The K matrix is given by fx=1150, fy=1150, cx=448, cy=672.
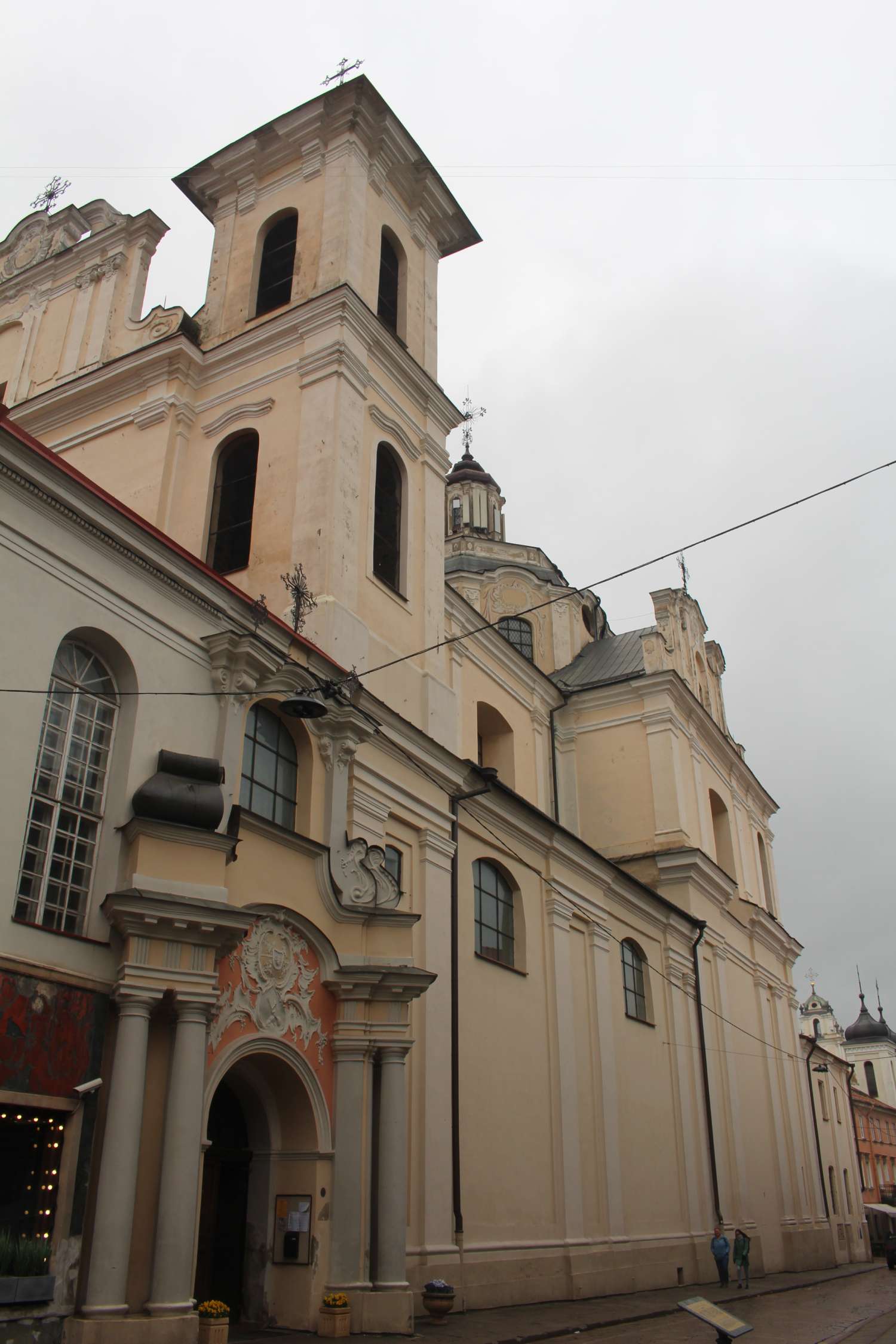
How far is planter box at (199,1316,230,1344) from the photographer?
8.73 m

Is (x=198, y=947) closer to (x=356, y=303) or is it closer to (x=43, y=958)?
(x=43, y=958)

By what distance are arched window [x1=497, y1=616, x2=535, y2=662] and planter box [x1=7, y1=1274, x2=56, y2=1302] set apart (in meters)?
21.8

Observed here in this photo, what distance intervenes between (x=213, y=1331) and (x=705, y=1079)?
16.7 metres

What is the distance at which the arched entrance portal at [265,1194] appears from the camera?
1049cm

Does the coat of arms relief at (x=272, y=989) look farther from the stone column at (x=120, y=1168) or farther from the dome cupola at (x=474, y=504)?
the dome cupola at (x=474, y=504)

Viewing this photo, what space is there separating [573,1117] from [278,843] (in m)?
8.93

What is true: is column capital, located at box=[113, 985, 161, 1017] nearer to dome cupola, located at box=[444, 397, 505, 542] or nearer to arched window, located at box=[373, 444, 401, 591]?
arched window, located at box=[373, 444, 401, 591]

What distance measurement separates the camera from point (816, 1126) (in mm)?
33375

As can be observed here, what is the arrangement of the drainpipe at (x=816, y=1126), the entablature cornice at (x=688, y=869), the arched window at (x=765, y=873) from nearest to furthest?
1. the entablature cornice at (x=688, y=869)
2. the drainpipe at (x=816, y=1126)
3. the arched window at (x=765, y=873)

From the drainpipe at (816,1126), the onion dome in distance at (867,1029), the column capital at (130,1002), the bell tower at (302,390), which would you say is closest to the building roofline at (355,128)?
the bell tower at (302,390)

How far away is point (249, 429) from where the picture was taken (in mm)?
16859

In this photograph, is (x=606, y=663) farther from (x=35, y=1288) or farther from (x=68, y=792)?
(x=35, y=1288)

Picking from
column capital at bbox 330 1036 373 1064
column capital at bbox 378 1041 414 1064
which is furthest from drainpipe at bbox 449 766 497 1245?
column capital at bbox 330 1036 373 1064

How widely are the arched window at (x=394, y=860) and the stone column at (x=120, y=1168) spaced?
5554mm
